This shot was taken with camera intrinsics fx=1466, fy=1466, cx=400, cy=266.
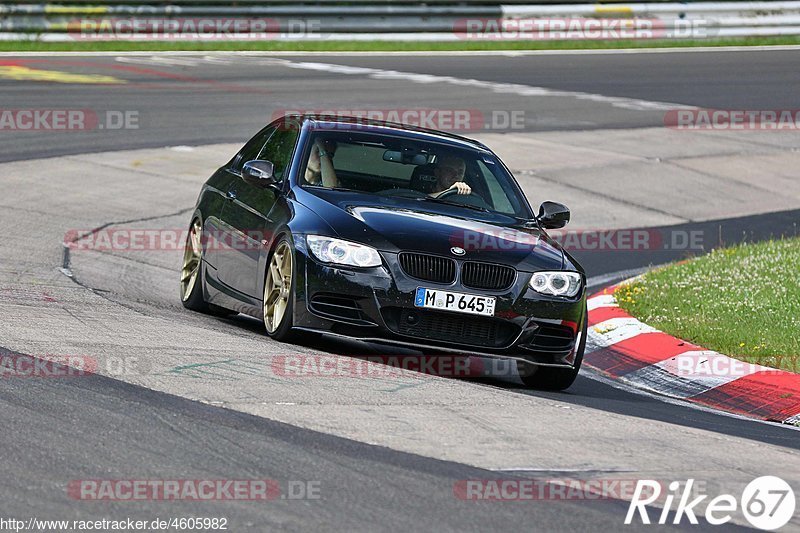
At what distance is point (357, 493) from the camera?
5.43 metres

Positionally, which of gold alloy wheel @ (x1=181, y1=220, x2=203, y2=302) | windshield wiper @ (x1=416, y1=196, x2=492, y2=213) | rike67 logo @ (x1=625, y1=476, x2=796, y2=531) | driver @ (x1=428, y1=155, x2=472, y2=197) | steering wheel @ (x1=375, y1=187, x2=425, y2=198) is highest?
driver @ (x1=428, y1=155, x2=472, y2=197)

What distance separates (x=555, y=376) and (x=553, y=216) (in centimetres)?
126

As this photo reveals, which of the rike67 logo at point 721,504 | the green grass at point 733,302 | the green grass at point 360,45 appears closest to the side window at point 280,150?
the green grass at point 733,302

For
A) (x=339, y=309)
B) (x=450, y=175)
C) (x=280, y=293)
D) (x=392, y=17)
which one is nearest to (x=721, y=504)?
(x=339, y=309)

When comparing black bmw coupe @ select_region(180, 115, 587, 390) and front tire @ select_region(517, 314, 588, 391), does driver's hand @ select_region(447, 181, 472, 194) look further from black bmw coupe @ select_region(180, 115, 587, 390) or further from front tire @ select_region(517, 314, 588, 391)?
front tire @ select_region(517, 314, 588, 391)

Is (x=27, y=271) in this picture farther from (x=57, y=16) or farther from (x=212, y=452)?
(x=57, y=16)

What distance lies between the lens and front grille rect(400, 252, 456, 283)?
8391 millimetres

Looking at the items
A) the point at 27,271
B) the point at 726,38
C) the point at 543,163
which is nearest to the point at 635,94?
the point at 543,163

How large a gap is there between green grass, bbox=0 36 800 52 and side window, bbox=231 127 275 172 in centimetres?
1730

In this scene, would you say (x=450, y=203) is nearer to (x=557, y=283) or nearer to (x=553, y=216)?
(x=553, y=216)

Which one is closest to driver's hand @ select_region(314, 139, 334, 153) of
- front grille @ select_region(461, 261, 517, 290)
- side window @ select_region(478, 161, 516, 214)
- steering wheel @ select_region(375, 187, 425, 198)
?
steering wheel @ select_region(375, 187, 425, 198)

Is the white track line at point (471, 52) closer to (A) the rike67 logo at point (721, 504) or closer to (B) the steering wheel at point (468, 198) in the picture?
(B) the steering wheel at point (468, 198)

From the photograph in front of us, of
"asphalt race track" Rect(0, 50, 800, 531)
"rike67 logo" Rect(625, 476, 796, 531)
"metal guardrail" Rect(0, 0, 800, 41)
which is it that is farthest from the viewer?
"metal guardrail" Rect(0, 0, 800, 41)

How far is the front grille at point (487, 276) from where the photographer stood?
842cm
